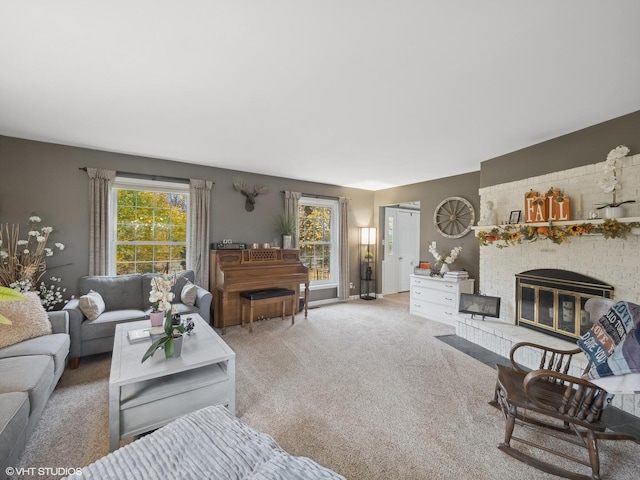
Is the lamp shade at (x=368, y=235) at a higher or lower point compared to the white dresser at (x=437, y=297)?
higher

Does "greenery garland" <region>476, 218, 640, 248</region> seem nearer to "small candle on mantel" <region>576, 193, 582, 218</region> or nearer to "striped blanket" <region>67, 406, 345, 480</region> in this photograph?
"small candle on mantel" <region>576, 193, 582, 218</region>

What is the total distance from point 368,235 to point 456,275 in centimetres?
211

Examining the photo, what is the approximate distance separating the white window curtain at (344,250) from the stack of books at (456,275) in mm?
1972

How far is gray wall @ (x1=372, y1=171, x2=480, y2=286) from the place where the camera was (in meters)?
4.58

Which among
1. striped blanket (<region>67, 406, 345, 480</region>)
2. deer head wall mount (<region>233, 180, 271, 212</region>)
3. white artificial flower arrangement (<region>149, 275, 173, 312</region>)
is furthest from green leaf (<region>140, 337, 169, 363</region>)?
deer head wall mount (<region>233, 180, 271, 212</region>)

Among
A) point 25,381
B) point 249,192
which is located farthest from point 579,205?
point 25,381

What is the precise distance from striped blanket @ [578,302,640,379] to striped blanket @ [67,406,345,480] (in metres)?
1.67

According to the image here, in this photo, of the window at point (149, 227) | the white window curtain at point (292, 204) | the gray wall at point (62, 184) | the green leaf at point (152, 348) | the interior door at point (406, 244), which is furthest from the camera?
the interior door at point (406, 244)

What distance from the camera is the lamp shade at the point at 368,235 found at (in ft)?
20.0

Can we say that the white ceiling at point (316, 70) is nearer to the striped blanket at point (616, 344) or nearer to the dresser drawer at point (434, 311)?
the striped blanket at point (616, 344)

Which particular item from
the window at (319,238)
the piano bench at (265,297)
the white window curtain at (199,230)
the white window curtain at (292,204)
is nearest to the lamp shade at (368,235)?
the window at (319,238)

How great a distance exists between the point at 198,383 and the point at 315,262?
154 inches

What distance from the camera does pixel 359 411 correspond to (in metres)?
2.20

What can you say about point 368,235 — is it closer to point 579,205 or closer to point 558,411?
point 579,205
